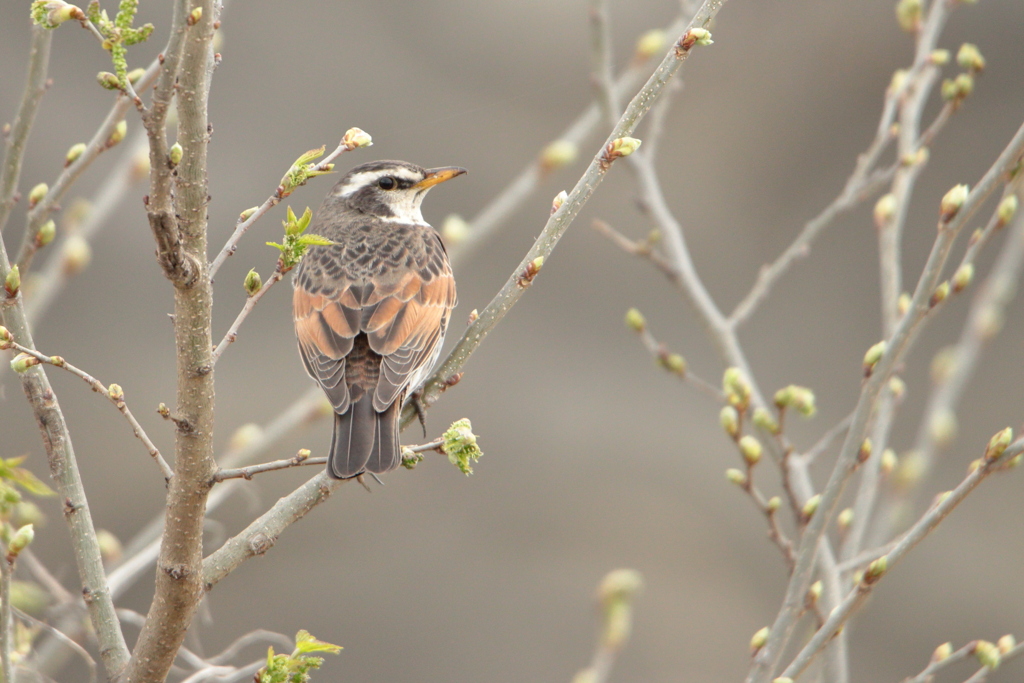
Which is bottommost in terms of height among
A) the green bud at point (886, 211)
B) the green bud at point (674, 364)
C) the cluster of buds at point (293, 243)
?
the cluster of buds at point (293, 243)

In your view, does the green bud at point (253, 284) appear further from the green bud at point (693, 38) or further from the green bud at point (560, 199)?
the green bud at point (693, 38)

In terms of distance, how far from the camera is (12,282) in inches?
96.2

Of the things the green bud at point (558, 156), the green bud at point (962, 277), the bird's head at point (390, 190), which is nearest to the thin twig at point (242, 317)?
the green bud at point (558, 156)

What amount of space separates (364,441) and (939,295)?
6.25 ft

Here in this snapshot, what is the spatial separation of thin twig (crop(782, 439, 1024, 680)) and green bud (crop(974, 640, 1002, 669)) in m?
0.49

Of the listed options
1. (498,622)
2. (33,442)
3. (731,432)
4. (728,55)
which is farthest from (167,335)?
(731,432)

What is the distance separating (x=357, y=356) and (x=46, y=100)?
227 inches

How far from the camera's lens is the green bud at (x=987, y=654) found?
2.83 meters

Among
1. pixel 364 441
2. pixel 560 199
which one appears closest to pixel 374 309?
pixel 364 441

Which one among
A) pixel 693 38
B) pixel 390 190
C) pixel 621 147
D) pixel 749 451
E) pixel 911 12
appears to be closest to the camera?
pixel 693 38

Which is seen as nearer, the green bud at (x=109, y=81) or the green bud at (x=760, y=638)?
the green bud at (x=109, y=81)

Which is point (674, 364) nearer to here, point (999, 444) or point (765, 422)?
point (765, 422)

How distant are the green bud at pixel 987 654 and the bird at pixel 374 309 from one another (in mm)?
1866

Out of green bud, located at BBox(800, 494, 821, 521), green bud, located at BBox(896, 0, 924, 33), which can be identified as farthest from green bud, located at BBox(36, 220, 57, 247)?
green bud, located at BBox(896, 0, 924, 33)
